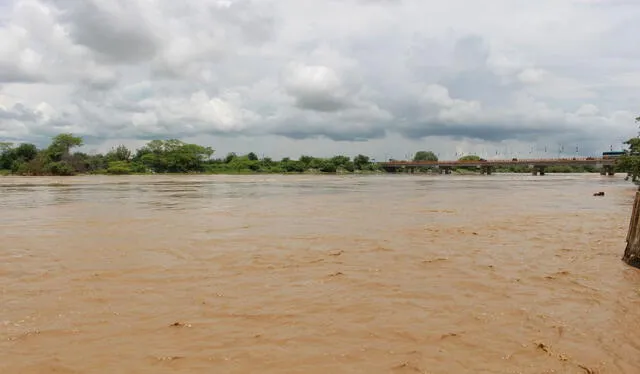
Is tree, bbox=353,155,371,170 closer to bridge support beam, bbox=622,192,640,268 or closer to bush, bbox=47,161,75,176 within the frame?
bush, bbox=47,161,75,176

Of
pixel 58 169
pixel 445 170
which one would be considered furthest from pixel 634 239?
pixel 445 170

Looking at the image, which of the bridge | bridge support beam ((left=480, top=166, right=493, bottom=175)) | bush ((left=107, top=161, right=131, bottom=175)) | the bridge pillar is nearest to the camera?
bush ((left=107, top=161, right=131, bottom=175))

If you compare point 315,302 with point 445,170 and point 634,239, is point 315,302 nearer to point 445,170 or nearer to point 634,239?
point 634,239

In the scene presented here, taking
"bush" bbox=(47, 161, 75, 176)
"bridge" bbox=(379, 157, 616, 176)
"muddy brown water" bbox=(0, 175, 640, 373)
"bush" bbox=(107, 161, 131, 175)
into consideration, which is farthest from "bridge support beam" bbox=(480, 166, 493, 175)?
"muddy brown water" bbox=(0, 175, 640, 373)

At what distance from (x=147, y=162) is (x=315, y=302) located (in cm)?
11915

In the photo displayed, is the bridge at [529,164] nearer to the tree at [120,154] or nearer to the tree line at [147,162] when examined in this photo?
the tree line at [147,162]

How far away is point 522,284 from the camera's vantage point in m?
8.17

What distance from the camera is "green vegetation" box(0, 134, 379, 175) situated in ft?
303

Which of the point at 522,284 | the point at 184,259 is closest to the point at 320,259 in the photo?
the point at 184,259

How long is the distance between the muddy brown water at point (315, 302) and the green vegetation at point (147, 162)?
86435 millimetres

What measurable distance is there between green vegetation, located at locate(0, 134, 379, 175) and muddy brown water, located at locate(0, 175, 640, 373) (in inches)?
3403

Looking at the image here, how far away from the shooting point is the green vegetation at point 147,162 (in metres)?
92.3

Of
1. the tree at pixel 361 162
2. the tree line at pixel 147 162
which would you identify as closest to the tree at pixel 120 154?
the tree line at pixel 147 162

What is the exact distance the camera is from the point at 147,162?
385 feet
